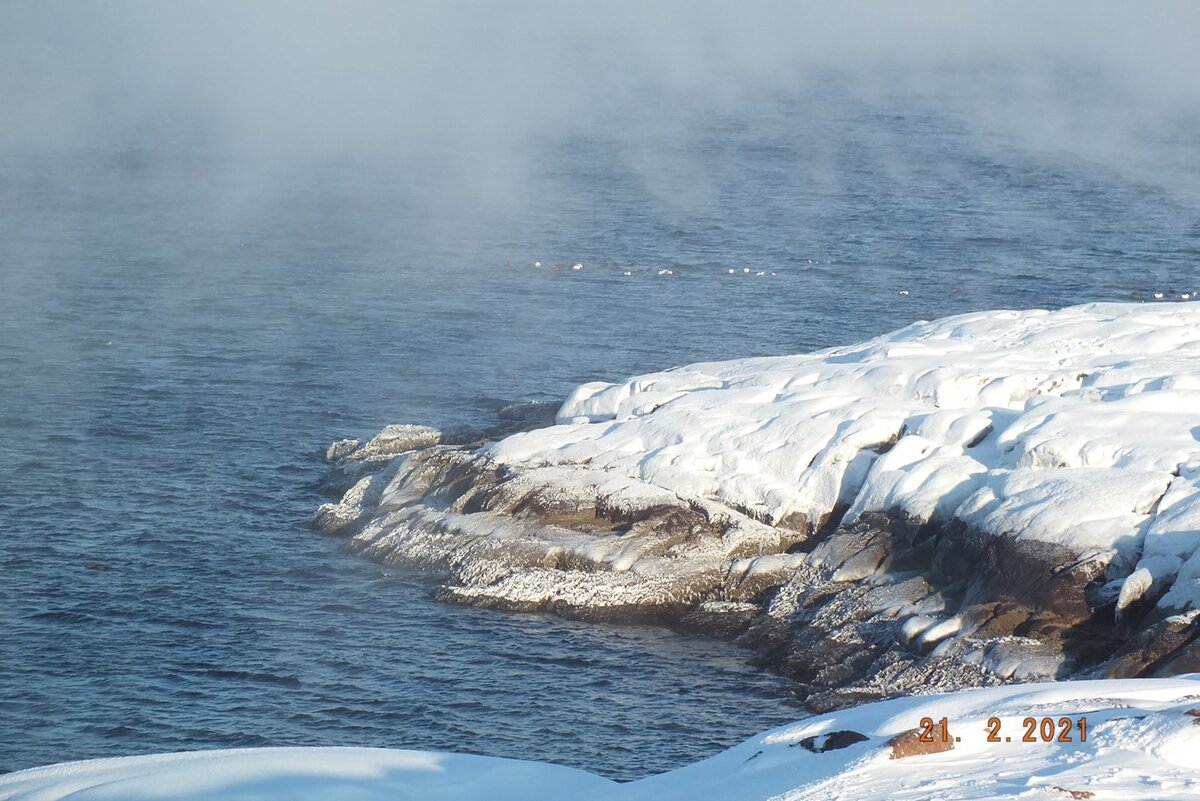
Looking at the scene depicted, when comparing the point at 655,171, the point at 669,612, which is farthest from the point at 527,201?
the point at 669,612

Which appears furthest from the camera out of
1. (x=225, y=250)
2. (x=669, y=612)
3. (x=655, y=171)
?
(x=655, y=171)

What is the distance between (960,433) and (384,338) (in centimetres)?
2257

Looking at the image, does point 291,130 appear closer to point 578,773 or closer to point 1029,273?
point 1029,273

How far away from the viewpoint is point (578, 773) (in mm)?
19531

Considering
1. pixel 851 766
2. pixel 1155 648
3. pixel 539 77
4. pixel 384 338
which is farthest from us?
pixel 539 77

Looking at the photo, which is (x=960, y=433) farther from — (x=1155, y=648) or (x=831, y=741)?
(x=831, y=741)

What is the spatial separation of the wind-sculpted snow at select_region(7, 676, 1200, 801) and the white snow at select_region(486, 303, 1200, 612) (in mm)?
7811

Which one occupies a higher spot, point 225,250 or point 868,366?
point 225,250

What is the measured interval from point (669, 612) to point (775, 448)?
4234 millimetres

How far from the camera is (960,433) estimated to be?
94.7 feet
